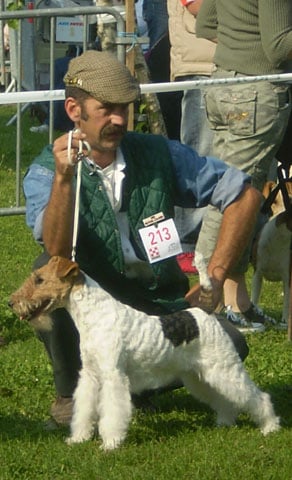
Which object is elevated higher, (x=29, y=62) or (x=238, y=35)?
(x=238, y=35)

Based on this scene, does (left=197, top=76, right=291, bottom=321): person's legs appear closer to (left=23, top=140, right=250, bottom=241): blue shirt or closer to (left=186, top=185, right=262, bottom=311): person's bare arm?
(left=23, top=140, right=250, bottom=241): blue shirt

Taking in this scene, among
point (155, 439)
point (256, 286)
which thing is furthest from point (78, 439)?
point (256, 286)

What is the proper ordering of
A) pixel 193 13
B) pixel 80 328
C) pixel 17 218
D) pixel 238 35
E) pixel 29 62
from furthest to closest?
pixel 29 62
pixel 17 218
pixel 193 13
pixel 238 35
pixel 80 328

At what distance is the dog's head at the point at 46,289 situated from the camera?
4441 millimetres

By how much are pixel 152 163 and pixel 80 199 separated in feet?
1.25

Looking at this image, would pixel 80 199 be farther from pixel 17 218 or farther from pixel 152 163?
pixel 17 218

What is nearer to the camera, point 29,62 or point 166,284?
point 166,284

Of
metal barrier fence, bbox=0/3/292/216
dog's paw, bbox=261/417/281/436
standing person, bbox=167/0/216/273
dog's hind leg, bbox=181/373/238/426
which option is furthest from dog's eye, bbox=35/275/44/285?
standing person, bbox=167/0/216/273

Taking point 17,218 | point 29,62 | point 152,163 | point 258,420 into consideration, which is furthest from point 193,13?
point 29,62

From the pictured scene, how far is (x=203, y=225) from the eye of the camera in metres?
6.83

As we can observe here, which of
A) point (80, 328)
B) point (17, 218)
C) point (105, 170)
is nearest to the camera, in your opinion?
point (80, 328)

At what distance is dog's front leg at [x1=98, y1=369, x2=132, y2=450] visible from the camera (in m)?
4.47

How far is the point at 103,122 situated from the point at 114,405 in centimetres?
109

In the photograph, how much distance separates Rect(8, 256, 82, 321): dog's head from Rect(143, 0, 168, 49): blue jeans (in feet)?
29.2
